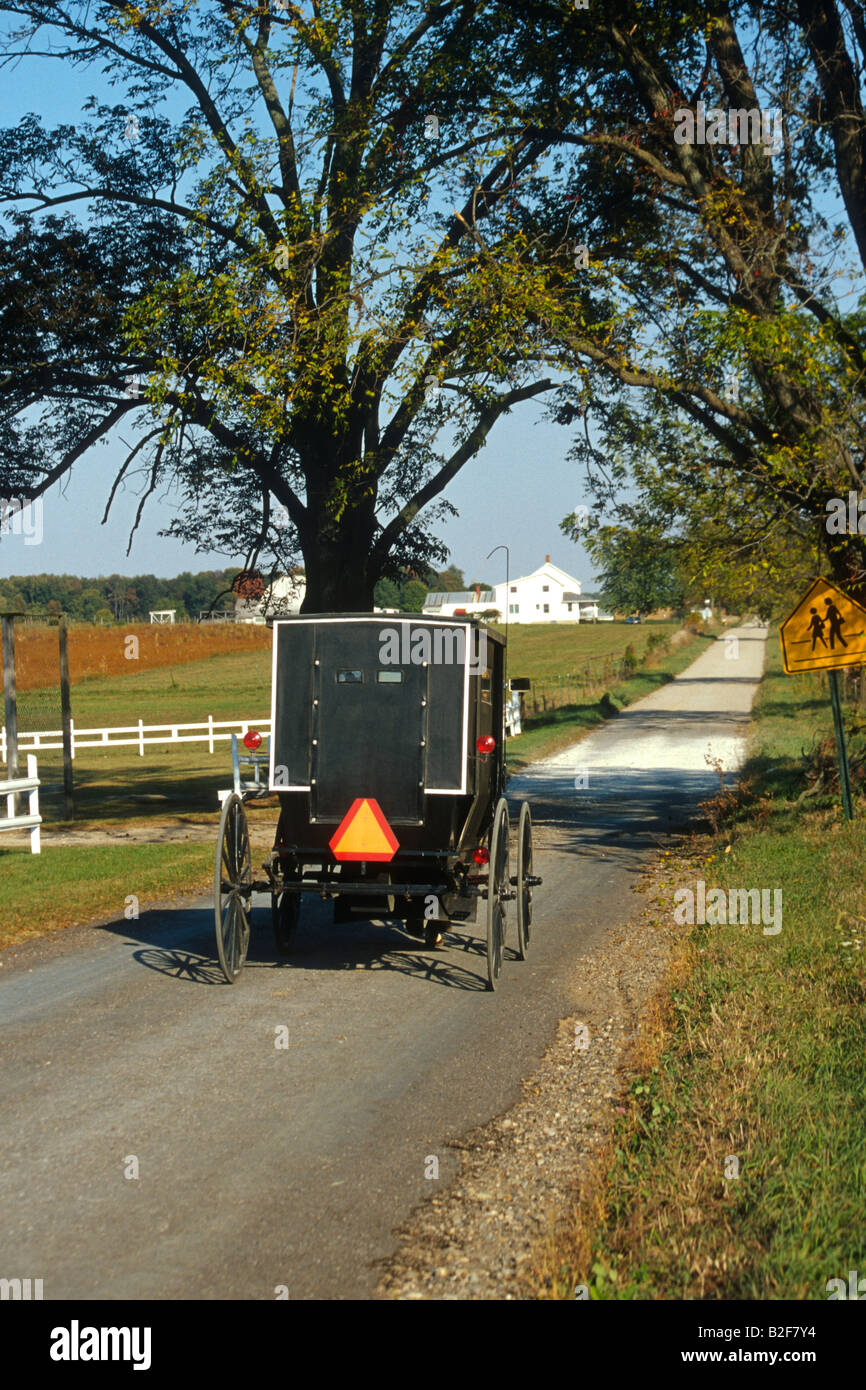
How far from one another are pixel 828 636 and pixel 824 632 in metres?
0.06

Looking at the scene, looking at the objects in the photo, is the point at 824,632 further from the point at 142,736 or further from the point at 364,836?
the point at 142,736

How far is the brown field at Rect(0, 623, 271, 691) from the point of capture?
55.8 metres

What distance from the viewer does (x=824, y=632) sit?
12922 mm

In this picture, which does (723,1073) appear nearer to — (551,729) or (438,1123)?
(438,1123)

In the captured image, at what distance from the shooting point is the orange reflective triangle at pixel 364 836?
8445mm

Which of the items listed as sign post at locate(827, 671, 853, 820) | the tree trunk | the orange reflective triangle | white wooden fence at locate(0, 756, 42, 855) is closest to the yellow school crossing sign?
sign post at locate(827, 671, 853, 820)

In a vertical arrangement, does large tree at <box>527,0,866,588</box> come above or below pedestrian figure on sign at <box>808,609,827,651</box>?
above

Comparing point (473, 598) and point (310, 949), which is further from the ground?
point (473, 598)

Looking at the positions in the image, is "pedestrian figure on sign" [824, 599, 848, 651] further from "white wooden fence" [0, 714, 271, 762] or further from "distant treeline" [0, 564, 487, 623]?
"distant treeline" [0, 564, 487, 623]

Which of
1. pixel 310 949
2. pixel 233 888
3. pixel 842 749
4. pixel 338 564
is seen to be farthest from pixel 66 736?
pixel 233 888

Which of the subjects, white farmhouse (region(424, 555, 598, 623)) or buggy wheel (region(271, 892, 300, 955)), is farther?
white farmhouse (region(424, 555, 598, 623))

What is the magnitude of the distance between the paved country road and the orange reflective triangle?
0.95m

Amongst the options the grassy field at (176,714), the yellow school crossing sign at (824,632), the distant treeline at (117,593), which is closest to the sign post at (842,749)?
the yellow school crossing sign at (824,632)

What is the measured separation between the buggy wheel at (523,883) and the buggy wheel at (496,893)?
610 mm
